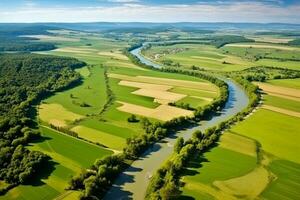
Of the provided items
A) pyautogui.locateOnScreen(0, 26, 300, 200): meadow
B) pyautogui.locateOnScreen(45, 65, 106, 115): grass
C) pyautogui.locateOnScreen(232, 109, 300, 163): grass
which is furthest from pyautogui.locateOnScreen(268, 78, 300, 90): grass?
pyautogui.locateOnScreen(45, 65, 106, 115): grass

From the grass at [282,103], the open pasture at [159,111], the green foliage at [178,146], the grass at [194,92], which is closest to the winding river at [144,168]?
the green foliage at [178,146]

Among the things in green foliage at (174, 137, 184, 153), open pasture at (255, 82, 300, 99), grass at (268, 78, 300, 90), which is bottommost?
green foliage at (174, 137, 184, 153)

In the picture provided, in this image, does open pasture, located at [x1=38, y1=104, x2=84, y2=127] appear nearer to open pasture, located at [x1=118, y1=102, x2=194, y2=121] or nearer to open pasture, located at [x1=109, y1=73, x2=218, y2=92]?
open pasture, located at [x1=118, y1=102, x2=194, y2=121]

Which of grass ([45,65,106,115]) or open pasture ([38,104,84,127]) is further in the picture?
grass ([45,65,106,115])

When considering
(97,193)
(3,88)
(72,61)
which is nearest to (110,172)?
(97,193)

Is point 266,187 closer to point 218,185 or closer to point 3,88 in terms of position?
point 218,185
